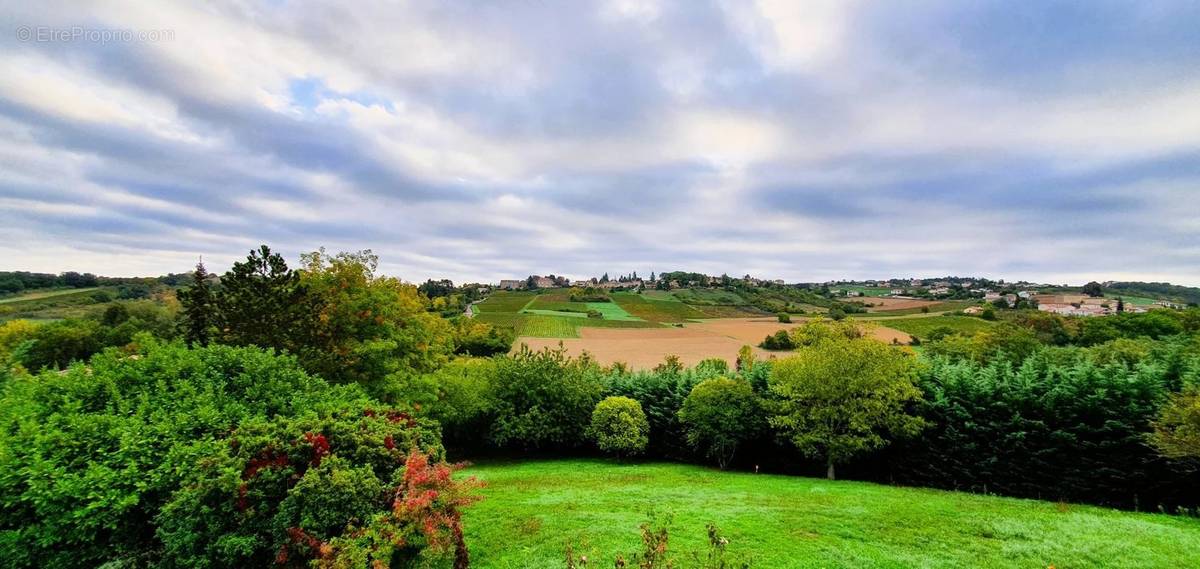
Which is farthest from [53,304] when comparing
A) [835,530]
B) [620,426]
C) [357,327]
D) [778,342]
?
[778,342]

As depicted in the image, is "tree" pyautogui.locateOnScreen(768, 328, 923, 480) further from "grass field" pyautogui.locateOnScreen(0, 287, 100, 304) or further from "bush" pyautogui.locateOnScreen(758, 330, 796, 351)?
"grass field" pyautogui.locateOnScreen(0, 287, 100, 304)

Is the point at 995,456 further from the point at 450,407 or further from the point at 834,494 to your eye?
the point at 450,407

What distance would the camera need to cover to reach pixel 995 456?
48.1 ft

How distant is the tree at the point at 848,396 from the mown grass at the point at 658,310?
182 ft

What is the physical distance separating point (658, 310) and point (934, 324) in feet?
133

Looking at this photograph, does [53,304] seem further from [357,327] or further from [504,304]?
[357,327]

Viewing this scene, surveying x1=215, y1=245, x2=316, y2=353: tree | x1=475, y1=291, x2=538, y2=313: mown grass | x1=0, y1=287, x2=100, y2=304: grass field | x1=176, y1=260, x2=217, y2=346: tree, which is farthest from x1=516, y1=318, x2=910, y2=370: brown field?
x1=0, y1=287, x2=100, y2=304: grass field

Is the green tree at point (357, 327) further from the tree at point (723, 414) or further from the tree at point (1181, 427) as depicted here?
the tree at point (1181, 427)

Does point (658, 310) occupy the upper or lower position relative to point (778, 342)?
upper

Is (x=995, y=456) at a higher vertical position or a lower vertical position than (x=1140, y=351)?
lower

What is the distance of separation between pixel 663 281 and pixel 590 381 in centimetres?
11188

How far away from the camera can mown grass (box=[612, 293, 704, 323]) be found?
74500 millimetres

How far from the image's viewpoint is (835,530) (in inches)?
318

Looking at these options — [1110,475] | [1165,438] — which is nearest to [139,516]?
[1165,438]
